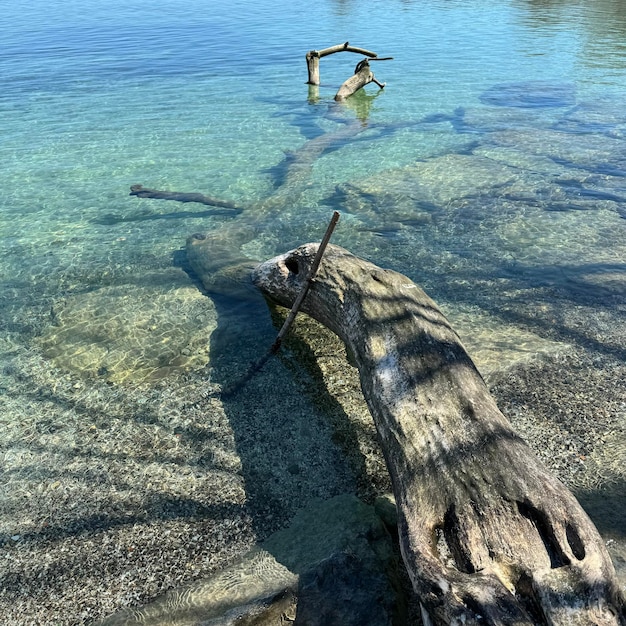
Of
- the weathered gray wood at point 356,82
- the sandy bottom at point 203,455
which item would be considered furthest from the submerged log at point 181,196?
the weathered gray wood at point 356,82

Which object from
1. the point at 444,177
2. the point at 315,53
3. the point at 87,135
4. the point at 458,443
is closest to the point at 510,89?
the point at 315,53

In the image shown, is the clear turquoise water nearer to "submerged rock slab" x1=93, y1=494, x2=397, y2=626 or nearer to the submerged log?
Answer: the submerged log

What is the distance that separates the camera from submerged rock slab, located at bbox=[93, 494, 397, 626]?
303 cm

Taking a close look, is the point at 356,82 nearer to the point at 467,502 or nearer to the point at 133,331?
the point at 133,331

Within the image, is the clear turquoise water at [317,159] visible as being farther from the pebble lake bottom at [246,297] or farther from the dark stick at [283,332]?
the dark stick at [283,332]

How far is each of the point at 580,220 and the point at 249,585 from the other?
8675 millimetres

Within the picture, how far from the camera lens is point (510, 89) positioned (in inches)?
754

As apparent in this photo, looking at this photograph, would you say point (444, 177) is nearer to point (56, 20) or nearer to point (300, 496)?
point (300, 496)

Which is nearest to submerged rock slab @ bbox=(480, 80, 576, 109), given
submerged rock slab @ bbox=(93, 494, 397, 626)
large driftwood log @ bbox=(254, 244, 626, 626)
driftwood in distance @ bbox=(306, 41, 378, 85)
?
driftwood in distance @ bbox=(306, 41, 378, 85)

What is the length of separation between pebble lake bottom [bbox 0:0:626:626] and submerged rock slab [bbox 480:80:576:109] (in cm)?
17

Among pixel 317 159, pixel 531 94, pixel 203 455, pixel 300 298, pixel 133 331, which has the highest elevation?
pixel 300 298

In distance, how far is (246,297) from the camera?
7.27 m

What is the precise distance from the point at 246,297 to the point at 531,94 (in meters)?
16.5

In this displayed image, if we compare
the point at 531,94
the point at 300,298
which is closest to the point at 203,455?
the point at 300,298
